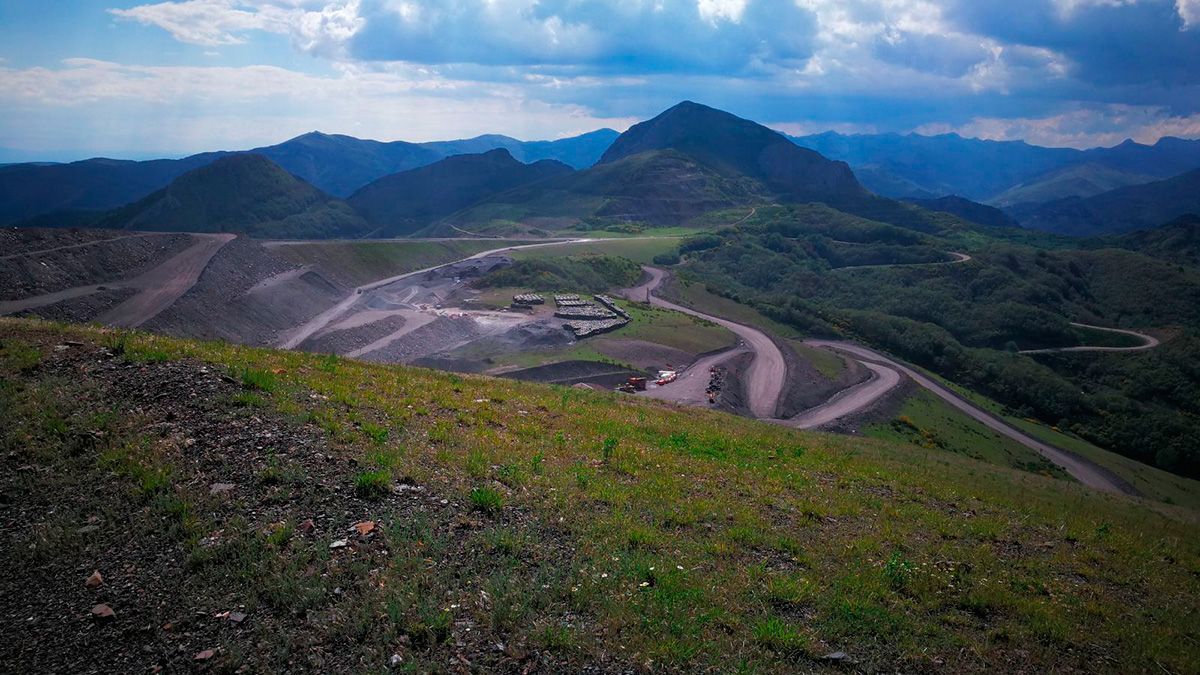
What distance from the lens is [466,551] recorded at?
8.56 m

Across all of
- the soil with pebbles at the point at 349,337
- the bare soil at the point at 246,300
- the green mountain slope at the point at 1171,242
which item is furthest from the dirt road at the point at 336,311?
the green mountain slope at the point at 1171,242

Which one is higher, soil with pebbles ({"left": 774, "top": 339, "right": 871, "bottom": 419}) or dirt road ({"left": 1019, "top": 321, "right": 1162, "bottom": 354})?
soil with pebbles ({"left": 774, "top": 339, "right": 871, "bottom": 419})

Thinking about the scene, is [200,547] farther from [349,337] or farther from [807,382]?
[807,382]

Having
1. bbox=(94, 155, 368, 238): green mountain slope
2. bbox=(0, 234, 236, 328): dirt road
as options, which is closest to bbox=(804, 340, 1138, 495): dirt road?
bbox=(0, 234, 236, 328): dirt road

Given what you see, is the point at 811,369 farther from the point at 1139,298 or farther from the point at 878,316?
the point at 1139,298

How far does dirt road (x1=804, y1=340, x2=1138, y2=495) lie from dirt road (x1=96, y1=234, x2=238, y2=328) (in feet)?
255

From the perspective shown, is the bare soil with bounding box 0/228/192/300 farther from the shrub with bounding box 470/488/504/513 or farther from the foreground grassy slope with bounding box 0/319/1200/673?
the shrub with bounding box 470/488/504/513

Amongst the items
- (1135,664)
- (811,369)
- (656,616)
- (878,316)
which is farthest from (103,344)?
(878,316)

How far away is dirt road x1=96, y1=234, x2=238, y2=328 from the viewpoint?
51.8m

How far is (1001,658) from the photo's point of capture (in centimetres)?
775

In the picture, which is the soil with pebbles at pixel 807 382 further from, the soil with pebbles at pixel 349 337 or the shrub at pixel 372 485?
the shrub at pixel 372 485

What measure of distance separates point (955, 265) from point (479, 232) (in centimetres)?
Answer: 11015

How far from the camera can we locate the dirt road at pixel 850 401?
55.1 meters

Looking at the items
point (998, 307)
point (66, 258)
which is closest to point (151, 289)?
point (66, 258)
